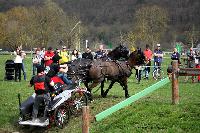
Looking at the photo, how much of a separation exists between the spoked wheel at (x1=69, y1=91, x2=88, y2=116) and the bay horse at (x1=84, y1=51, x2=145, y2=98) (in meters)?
1.58

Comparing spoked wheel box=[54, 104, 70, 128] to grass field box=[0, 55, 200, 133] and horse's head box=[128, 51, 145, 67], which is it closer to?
grass field box=[0, 55, 200, 133]

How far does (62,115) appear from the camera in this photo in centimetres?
1330

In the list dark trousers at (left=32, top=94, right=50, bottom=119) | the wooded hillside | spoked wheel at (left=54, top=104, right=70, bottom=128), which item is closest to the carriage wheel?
spoked wheel at (left=54, top=104, right=70, bottom=128)

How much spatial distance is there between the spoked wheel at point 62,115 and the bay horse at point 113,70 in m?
2.69

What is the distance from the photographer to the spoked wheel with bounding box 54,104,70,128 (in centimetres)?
1318

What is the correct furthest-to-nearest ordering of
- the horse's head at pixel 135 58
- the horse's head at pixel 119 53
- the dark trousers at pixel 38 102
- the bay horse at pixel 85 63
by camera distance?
the horse's head at pixel 119 53
the horse's head at pixel 135 58
the bay horse at pixel 85 63
the dark trousers at pixel 38 102

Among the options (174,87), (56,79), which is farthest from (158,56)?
(174,87)

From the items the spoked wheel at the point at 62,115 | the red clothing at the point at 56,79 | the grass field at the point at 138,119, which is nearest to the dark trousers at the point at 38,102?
the spoked wheel at the point at 62,115

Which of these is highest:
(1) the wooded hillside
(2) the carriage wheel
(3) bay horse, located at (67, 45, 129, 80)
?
(1) the wooded hillside

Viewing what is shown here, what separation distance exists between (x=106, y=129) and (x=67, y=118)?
1850 mm

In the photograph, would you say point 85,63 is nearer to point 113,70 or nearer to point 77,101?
point 113,70

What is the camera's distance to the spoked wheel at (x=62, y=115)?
13.2m

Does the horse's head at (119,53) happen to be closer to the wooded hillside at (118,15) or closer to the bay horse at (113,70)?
the bay horse at (113,70)

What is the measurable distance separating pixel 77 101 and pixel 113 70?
2.88 metres
